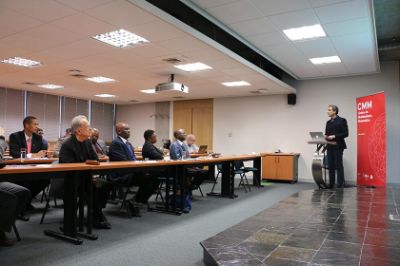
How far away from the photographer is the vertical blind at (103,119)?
11.9 metres

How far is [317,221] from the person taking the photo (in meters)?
3.54

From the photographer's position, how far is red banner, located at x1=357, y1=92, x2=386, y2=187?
6.01 metres

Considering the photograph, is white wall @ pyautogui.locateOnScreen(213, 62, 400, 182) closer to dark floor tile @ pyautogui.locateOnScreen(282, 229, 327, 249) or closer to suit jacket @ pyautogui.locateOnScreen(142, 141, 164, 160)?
suit jacket @ pyautogui.locateOnScreen(142, 141, 164, 160)

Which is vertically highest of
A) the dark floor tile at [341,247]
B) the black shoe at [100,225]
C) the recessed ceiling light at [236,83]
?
the recessed ceiling light at [236,83]

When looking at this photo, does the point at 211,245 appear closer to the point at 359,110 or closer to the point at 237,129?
the point at 359,110

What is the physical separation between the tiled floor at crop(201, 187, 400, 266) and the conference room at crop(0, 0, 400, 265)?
22 millimetres

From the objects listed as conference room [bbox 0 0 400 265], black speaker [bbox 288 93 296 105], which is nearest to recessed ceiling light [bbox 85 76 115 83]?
conference room [bbox 0 0 400 265]

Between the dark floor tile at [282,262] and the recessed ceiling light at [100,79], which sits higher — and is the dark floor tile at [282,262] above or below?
below

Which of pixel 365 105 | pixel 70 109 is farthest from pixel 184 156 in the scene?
pixel 70 109

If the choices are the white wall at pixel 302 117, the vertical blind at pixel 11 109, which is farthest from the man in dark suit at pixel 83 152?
the vertical blind at pixel 11 109

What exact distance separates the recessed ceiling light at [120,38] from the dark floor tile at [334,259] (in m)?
3.69

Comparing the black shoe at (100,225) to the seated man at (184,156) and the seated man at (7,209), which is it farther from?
the seated man at (184,156)

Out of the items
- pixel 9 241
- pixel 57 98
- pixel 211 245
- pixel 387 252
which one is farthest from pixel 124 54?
pixel 57 98

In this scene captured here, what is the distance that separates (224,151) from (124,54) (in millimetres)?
5630
